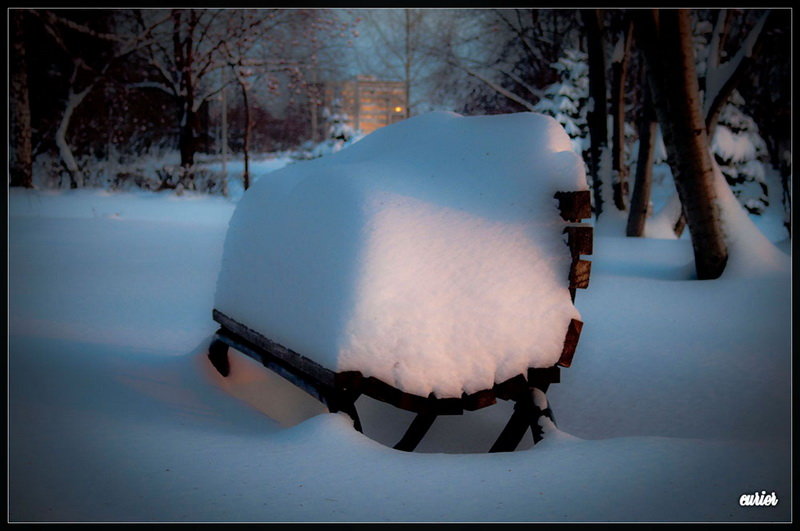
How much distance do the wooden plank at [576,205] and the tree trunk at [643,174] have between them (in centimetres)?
743

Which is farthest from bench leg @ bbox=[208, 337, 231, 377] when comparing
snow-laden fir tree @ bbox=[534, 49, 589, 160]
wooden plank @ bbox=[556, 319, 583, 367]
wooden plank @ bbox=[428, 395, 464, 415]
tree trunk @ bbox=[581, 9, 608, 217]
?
snow-laden fir tree @ bbox=[534, 49, 589, 160]

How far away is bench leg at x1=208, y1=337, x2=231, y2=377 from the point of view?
3.89m

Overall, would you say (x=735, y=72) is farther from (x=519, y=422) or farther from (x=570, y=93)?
(x=570, y=93)

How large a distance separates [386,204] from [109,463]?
1.58 m

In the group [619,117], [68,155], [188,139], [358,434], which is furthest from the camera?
[188,139]

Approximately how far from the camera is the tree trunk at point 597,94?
1062 cm

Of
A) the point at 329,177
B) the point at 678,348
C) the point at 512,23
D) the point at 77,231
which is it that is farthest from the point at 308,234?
the point at 512,23

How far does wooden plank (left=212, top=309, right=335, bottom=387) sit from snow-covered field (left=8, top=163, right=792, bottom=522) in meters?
0.20

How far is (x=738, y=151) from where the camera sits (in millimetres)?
13430

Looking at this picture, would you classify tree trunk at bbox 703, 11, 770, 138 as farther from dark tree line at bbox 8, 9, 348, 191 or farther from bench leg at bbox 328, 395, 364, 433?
dark tree line at bbox 8, 9, 348, 191

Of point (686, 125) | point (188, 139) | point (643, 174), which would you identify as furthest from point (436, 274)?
point (188, 139)

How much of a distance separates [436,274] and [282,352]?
945 mm

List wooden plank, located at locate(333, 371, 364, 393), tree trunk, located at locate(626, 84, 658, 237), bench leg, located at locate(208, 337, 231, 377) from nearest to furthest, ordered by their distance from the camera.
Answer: wooden plank, located at locate(333, 371, 364, 393) → bench leg, located at locate(208, 337, 231, 377) → tree trunk, located at locate(626, 84, 658, 237)

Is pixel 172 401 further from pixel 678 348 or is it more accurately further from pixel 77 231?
pixel 77 231
